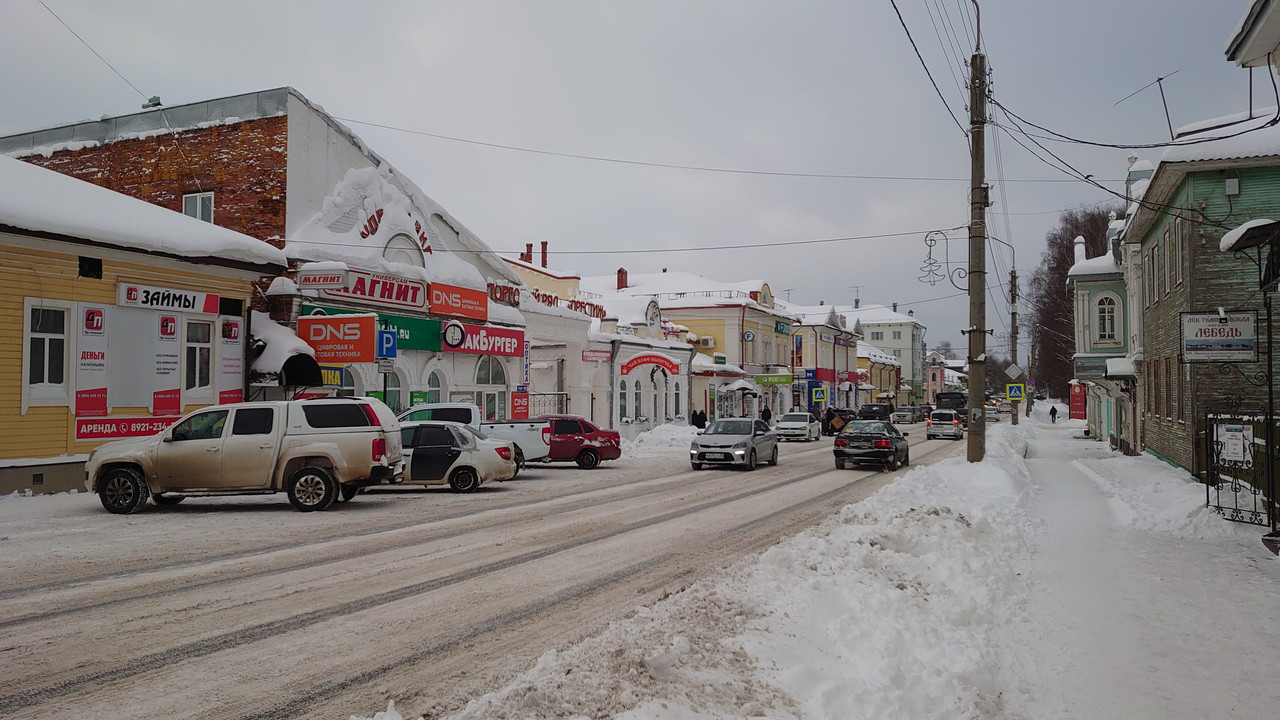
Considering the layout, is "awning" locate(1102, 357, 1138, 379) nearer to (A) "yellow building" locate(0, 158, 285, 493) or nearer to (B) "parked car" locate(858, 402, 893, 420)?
(B) "parked car" locate(858, 402, 893, 420)

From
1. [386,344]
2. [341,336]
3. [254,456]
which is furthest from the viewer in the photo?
[386,344]

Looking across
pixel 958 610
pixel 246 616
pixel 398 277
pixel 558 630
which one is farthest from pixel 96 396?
pixel 958 610

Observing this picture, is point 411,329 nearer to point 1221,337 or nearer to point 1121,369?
point 1221,337

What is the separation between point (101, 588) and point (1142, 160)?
36.3m

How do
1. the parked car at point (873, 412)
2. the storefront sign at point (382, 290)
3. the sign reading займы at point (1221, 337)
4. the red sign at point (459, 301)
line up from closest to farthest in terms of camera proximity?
the sign reading займы at point (1221, 337) → the storefront sign at point (382, 290) → the red sign at point (459, 301) → the parked car at point (873, 412)

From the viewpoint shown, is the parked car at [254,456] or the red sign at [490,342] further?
the red sign at [490,342]

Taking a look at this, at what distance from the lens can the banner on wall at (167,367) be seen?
18.4 m

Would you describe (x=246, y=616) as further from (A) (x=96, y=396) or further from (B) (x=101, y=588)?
(A) (x=96, y=396)

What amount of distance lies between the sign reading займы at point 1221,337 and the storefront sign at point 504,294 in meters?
22.6

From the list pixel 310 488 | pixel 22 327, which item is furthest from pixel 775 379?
pixel 22 327

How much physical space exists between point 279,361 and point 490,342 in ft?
31.2

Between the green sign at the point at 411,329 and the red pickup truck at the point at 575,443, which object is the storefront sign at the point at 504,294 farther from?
the red pickup truck at the point at 575,443

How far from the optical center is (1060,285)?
2379 inches

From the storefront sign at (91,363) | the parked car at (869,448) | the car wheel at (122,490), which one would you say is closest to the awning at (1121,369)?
the parked car at (869,448)
